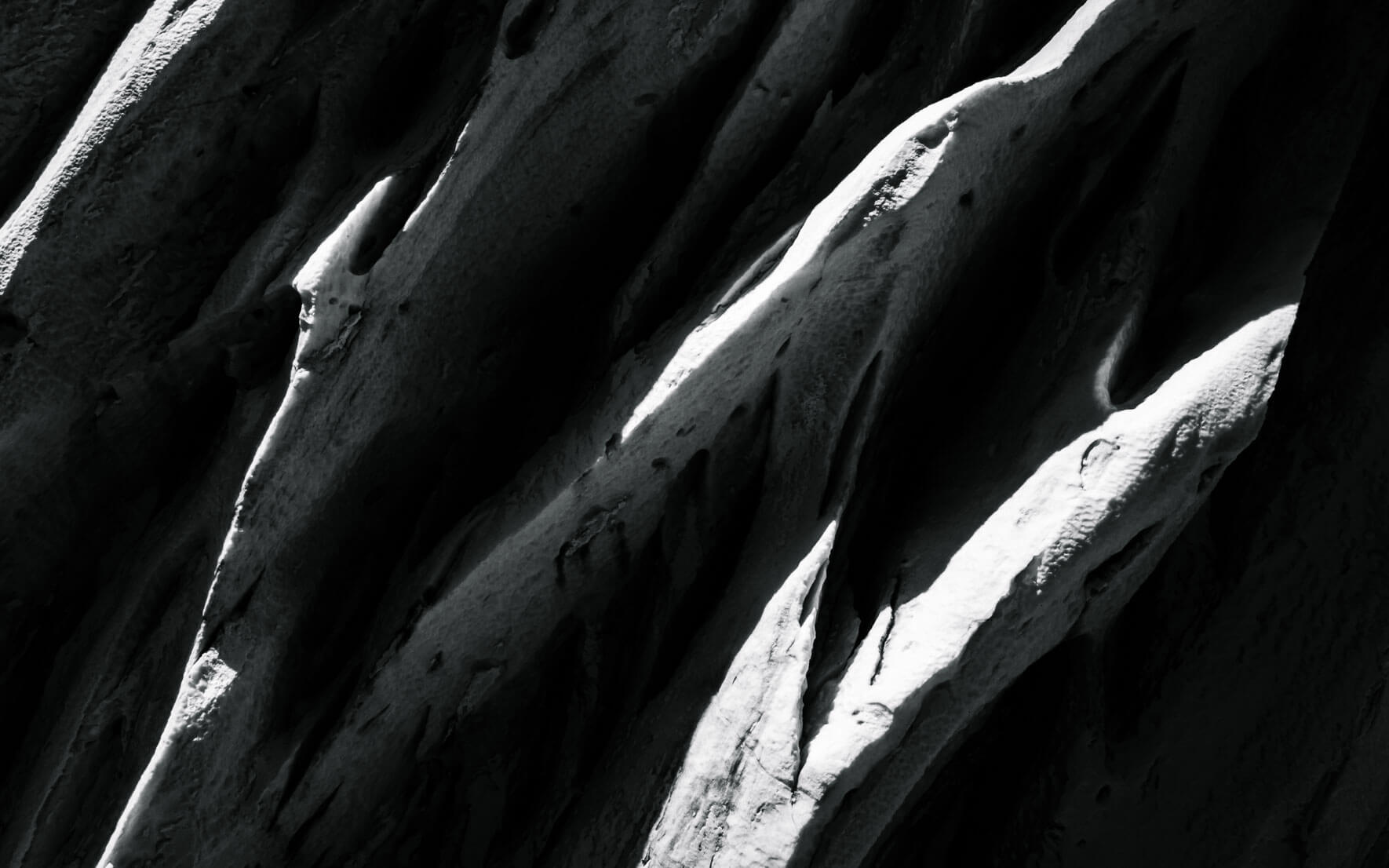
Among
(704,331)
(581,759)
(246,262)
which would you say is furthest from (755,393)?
A: (246,262)

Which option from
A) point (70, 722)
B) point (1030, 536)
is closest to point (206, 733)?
point (70, 722)

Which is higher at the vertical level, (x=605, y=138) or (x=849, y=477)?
(x=605, y=138)

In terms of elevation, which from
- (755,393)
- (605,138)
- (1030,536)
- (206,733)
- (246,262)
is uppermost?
(605,138)

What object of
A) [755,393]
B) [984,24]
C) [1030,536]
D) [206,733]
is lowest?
[206,733]

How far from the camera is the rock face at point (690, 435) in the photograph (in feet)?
3.45

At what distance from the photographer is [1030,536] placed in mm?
1032

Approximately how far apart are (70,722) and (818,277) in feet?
2.66

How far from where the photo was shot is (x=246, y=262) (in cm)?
114

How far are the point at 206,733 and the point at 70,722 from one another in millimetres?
161

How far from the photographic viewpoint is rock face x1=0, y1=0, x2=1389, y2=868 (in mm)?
1053

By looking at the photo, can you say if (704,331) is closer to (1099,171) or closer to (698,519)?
(698,519)

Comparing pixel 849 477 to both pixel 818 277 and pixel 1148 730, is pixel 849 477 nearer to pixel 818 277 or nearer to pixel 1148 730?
pixel 818 277

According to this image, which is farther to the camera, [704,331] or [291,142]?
[291,142]

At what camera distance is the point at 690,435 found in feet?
3.60
